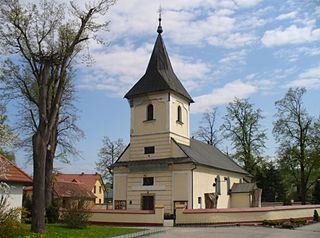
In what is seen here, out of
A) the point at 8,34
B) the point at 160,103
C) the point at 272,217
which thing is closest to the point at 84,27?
the point at 8,34

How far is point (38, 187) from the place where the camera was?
19.0 m

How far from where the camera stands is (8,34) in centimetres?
1981

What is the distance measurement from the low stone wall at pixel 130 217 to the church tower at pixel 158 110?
26.2ft

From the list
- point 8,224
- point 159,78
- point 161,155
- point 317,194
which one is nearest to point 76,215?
point 8,224

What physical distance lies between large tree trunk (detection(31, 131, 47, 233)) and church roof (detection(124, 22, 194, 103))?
1673 cm

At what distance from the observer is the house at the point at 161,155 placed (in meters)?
32.7

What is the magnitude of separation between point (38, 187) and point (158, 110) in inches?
684

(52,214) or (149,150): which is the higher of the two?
(149,150)

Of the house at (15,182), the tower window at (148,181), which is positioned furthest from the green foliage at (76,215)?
the tower window at (148,181)

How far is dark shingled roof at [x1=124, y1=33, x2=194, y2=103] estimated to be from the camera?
35.1m

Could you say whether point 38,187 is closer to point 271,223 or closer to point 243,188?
point 271,223

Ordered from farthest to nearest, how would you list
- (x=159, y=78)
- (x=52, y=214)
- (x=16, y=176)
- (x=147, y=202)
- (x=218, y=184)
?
1. (x=218, y=184)
2. (x=159, y=78)
3. (x=147, y=202)
4. (x=52, y=214)
5. (x=16, y=176)

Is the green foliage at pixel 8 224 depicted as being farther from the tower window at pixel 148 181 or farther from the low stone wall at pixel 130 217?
the tower window at pixel 148 181

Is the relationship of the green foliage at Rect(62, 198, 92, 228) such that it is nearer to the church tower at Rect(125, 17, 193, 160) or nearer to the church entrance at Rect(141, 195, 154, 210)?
the church entrance at Rect(141, 195, 154, 210)
